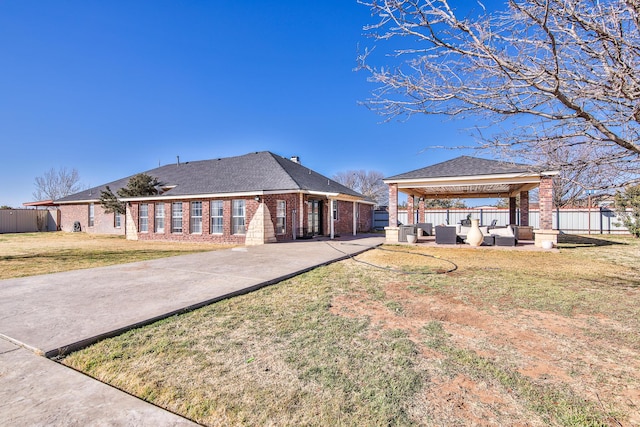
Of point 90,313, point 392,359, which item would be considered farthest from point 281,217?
point 392,359

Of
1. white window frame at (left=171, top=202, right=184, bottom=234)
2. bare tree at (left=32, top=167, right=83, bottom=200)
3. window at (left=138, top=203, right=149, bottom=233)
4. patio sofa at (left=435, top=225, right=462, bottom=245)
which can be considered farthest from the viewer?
bare tree at (left=32, top=167, right=83, bottom=200)

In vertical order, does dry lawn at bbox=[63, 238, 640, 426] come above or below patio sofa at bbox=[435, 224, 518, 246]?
below

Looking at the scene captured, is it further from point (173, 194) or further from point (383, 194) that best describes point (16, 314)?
point (383, 194)

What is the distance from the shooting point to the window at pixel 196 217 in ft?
52.3

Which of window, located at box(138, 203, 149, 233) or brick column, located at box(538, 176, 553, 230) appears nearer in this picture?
brick column, located at box(538, 176, 553, 230)

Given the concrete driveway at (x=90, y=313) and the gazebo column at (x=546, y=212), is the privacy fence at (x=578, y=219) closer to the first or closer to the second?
the gazebo column at (x=546, y=212)

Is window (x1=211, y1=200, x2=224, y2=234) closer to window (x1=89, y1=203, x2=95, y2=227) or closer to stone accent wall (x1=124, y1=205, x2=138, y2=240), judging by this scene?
stone accent wall (x1=124, y1=205, x2=138, y2=240)

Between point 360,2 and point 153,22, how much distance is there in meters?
10.4

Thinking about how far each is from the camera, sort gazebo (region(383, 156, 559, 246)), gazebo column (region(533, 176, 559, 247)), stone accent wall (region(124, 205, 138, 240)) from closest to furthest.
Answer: gazebo column (region(533, 176, 559, 247)) → gazebo (region(383, 156, 559, 246)) → stone accent wall (region(124, 205, 138, 240))

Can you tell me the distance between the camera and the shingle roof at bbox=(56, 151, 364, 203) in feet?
49.3

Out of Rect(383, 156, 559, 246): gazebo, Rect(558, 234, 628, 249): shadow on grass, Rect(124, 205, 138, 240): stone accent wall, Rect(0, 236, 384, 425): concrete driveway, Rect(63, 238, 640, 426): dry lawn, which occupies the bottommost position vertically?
Rect(558, 234, 628, 249): shadow on grass

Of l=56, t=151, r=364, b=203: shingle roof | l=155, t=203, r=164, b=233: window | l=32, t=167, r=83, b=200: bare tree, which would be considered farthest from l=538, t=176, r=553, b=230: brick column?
l=32, t=167, r=83, b=200: bare tree

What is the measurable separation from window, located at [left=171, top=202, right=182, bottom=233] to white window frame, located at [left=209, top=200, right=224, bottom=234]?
2.29 meters

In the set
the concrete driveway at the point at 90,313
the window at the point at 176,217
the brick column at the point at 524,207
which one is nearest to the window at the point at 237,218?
the window at the point at 176,217
